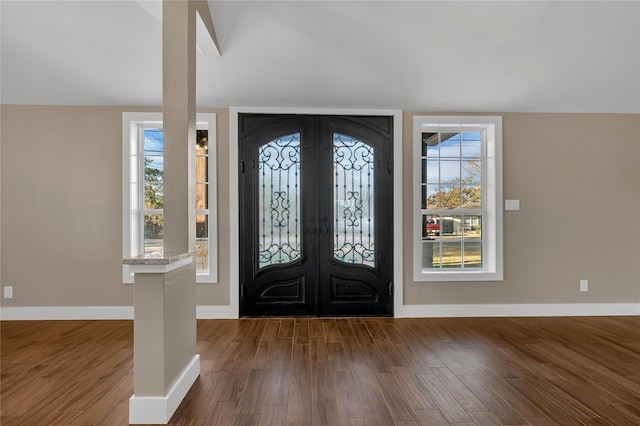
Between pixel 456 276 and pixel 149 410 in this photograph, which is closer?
pixel 149 410

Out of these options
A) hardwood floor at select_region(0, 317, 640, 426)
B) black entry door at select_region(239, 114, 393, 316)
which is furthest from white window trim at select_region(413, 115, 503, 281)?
hardwood floor at select_region(0, 317, 640, 426)

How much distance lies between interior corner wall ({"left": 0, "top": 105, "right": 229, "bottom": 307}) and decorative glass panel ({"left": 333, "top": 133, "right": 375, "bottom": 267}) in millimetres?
2314

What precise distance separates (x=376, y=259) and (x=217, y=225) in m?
1.87

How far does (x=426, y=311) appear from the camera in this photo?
4.15 meters

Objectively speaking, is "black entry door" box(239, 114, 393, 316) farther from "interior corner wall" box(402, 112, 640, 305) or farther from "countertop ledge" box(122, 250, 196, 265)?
"countertop ledge" box(122, 250, 196, 265)

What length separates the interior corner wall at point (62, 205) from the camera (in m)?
3.96

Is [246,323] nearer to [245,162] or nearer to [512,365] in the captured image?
[245,162]

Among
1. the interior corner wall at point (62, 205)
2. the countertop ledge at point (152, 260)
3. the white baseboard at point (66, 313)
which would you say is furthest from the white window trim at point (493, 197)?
the white baseboard at point (66, 313)

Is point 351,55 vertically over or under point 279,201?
over

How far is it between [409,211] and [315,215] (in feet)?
3.59

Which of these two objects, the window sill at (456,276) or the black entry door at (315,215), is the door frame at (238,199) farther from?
the window sill at (456,276)

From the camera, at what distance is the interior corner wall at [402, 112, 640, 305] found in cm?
419

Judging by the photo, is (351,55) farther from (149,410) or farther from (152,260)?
(149,410)

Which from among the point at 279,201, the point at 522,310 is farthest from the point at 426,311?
the point at 279,201
